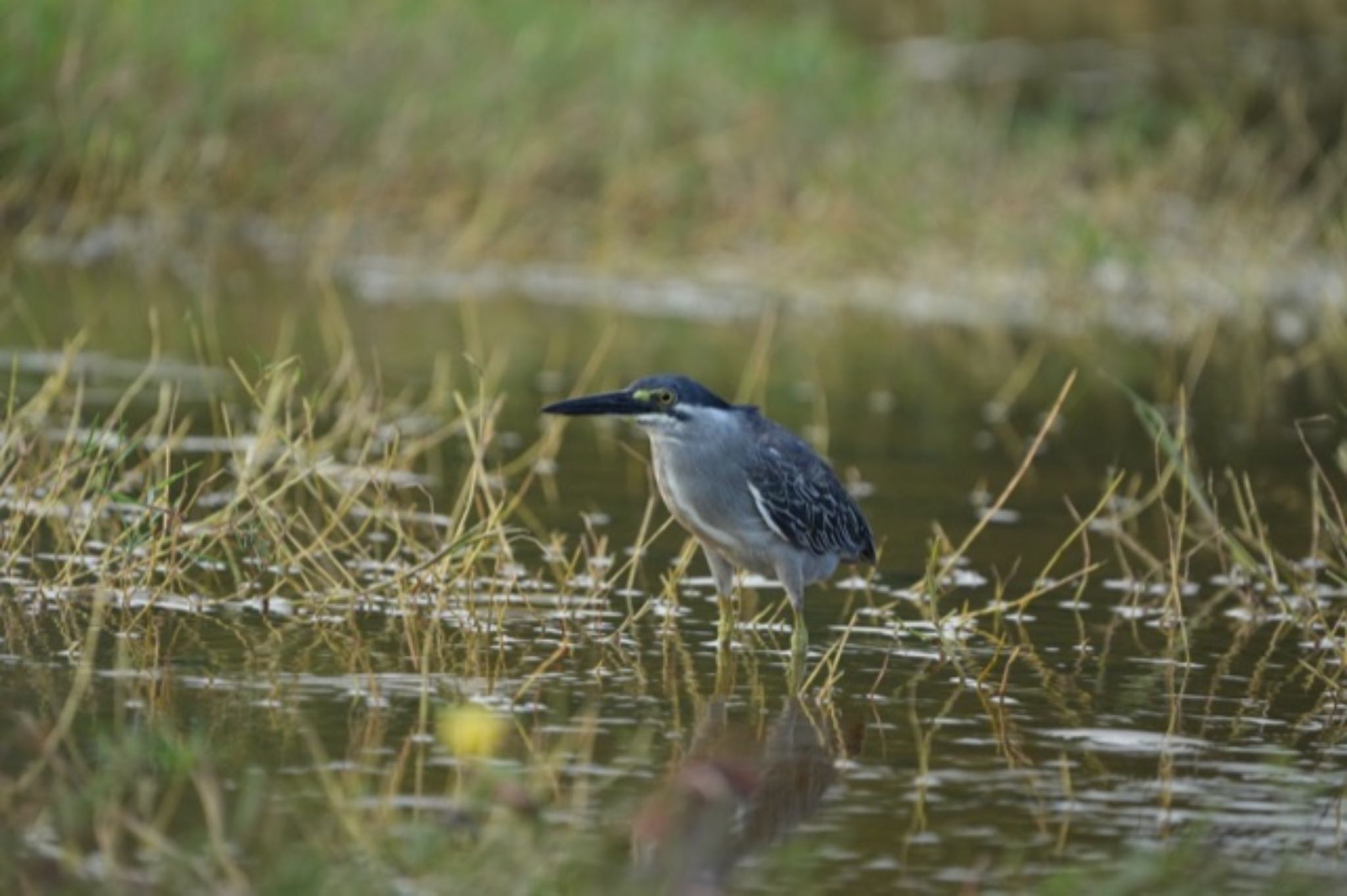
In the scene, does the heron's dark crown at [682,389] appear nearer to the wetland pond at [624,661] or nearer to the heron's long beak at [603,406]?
the heron's long beak at [603,406]

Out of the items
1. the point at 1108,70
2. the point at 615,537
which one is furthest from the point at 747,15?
the point at 615,537

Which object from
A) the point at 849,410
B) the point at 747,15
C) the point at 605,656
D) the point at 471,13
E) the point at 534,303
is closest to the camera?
the point at 605,656

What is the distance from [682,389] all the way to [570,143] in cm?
1122

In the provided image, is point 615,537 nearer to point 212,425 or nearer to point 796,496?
point 796,496

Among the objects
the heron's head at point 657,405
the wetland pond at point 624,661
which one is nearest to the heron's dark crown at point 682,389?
the heron's head at point 657,405

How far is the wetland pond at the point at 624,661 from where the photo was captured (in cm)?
581

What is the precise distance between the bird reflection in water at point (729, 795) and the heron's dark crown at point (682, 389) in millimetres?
956

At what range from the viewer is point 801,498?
814 cm

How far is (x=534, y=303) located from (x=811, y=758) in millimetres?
11106

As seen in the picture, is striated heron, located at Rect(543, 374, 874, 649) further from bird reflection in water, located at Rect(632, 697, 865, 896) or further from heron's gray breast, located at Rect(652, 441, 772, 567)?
bird reflection in water, located at Rect(632, 697, 865, 896)

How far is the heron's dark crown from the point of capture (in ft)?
25.8

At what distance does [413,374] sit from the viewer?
13945 millimetres

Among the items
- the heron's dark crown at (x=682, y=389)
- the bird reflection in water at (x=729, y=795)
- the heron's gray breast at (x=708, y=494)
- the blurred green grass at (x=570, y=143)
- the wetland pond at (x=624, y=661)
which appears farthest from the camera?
the blurred green grass at (x=570, y=143)

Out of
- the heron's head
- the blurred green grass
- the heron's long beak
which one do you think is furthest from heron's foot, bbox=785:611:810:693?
the blurred green grass
